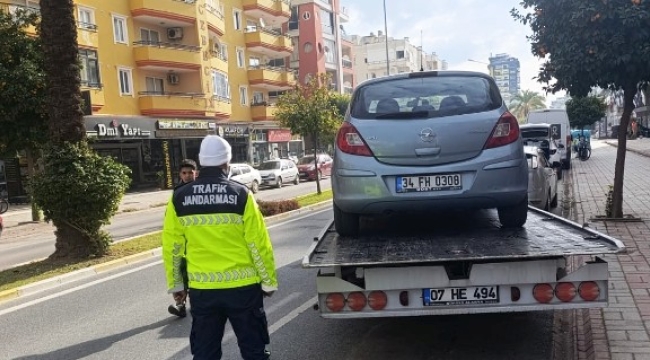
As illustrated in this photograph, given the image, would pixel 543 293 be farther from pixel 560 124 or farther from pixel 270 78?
pixel 270 78

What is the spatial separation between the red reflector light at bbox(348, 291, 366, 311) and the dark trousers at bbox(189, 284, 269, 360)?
26.1 inches

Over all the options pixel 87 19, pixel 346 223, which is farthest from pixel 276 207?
pixel 87 19

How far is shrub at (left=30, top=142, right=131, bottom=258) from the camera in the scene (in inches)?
360

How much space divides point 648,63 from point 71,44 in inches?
360

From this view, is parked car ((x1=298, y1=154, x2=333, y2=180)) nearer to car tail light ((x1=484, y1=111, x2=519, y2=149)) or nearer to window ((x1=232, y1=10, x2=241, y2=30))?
window ((x1=232, y1=10, x2=241, y2=30))

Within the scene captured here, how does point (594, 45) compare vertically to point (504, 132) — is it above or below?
above

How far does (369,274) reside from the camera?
3.80 meters

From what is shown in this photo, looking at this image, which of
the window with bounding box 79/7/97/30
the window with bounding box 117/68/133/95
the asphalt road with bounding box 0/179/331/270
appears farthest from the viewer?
the window with bounding box 117/68/133/95

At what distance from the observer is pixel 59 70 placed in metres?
9.44

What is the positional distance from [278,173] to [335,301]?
26093 mm

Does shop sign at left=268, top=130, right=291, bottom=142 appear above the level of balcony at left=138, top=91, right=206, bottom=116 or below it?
below

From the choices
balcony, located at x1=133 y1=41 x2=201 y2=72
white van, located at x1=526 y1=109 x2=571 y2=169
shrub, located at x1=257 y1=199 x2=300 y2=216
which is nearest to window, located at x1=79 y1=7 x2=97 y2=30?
balcony, located at x1=133 y1=41 x2=201 y2=72

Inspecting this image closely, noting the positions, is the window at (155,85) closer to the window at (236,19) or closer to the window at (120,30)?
the window at (120,30)

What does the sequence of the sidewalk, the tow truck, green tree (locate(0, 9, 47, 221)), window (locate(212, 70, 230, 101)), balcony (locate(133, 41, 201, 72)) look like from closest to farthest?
1. the tow truck
2. the sidewalk
3. green tree (locate(0, 9, 47, 221))
4. balcony (locate(133, 41, 201, 72))
5. window (locate(212, 70, 230, 101))
